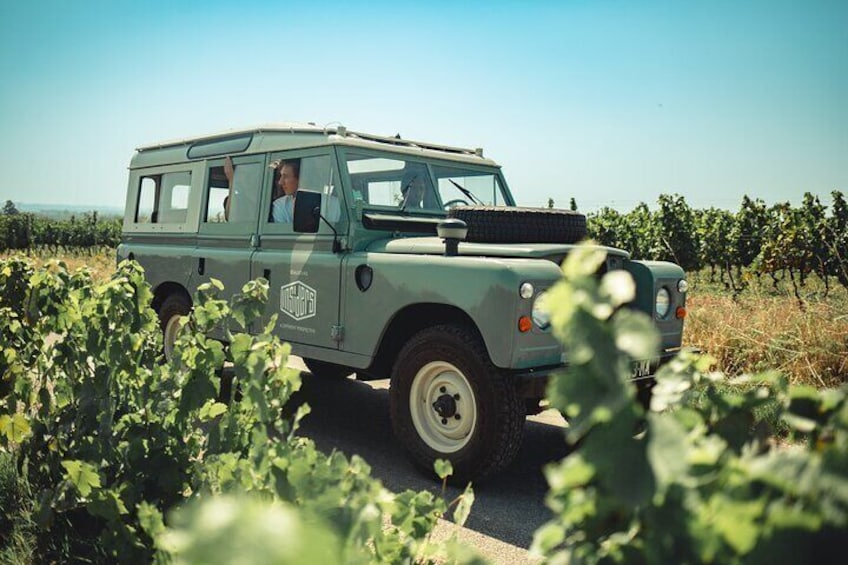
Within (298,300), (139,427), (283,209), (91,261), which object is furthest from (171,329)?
(91,261)

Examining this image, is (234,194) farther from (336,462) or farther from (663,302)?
(336,462)

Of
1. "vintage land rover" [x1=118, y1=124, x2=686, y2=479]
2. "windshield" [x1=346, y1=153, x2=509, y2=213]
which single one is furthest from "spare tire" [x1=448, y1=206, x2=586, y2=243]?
"windshield" [x1=346, y1=153, x2=509, y2=213]

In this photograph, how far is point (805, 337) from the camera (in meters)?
6.45

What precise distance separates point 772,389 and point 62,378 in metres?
2.84

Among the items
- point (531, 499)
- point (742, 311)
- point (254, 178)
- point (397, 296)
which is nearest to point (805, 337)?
point (742, 311)

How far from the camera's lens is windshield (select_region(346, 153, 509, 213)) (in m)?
5.09

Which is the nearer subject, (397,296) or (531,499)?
(531,499)

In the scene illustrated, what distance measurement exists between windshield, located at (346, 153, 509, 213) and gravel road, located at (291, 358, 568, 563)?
69.1 inches

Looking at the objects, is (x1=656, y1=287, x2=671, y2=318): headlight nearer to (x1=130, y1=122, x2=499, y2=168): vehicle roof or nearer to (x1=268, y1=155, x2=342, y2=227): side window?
(x1=130, y1=122, x2=499, y2=168): vehicle roof

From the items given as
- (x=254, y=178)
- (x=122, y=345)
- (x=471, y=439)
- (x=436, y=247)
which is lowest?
(x=471, y=439)

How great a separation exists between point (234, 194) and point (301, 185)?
88 cm

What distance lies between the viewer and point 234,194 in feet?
19.1

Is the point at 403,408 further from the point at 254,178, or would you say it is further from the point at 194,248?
the point at 194,248

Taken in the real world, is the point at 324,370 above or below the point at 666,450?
below
